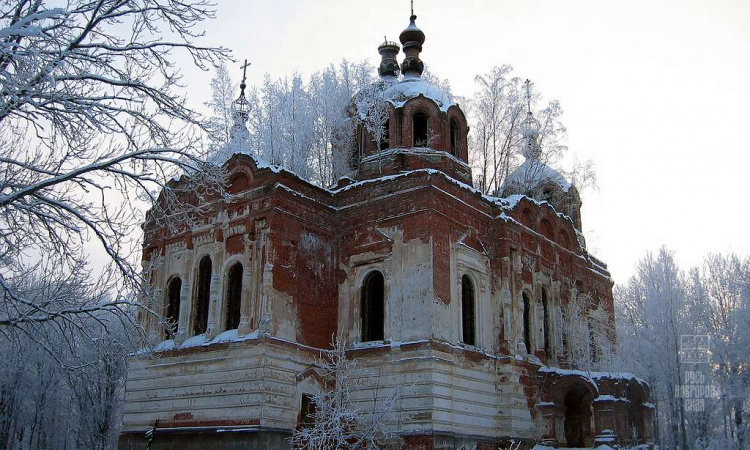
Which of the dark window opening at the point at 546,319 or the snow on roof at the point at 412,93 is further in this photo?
the dark window opening at the point at 546,319

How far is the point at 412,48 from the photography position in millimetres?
21469

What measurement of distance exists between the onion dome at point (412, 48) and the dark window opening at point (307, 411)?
10.3m

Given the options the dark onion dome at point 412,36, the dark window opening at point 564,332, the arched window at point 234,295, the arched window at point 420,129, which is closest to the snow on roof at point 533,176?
the dark window opening at point 564,332

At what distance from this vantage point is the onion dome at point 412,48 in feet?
69.4

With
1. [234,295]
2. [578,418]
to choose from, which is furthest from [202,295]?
[578,418]

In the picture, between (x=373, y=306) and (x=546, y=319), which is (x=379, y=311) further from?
(x=546, y=319)

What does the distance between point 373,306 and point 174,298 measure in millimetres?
5319

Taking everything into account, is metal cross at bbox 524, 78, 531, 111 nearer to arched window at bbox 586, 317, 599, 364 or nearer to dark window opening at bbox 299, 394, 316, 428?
arched window at bbox 586, 317, 599, 364

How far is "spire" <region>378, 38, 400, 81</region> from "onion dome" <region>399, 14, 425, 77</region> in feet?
4.29

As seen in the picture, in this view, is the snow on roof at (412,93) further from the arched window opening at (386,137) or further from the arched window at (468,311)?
the arched window at (468,311)

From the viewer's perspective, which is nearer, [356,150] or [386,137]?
[386,137]

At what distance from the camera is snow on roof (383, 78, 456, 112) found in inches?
758

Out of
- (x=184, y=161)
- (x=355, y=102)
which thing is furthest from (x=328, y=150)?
(x=184, y=161)

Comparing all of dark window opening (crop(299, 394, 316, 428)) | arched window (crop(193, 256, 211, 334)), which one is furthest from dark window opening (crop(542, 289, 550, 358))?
arched window (crop(193, 256, 211, 334))
